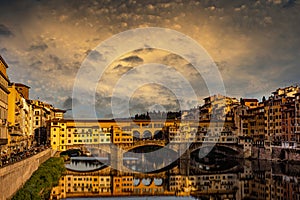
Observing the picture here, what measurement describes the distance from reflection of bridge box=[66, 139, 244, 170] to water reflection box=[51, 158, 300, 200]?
39.3 feet

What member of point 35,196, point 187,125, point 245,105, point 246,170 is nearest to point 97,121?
point 187,125

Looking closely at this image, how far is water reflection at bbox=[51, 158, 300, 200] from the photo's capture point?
29719 mm

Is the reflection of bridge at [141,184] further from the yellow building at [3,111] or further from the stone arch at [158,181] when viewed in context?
the yellow building at [3,111]

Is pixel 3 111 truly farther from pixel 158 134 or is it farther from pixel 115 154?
pixel 158 134

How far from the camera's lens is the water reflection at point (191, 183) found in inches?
1170

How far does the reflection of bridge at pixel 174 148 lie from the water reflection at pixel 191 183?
471 inches

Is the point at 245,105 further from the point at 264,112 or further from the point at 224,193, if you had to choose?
the point at 224,193

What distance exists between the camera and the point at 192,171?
145ft

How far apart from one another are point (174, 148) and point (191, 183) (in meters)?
25.1

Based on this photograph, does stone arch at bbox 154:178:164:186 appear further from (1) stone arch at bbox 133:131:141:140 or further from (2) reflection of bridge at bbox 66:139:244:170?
(1) stone arch at bbox 133:131:141:140

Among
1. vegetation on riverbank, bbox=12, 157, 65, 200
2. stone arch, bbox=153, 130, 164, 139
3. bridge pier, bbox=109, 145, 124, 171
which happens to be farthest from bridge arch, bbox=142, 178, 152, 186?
stone arch, bbox=153, 130, 164, 139

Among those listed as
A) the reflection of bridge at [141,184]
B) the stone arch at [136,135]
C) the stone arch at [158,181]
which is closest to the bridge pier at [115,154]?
the reflection of bridge at [141,184]

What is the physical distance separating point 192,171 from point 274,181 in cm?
1164

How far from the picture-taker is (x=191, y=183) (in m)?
35.6
